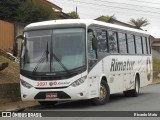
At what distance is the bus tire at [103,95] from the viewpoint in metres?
18.6

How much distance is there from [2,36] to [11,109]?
12171mm

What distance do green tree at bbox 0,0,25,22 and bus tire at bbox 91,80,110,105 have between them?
20.0 metres

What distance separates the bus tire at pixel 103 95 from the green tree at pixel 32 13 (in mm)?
18600

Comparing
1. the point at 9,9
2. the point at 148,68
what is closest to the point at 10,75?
the point at 148,68

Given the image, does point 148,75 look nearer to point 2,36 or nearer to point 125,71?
point 125,71

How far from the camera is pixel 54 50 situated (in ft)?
57.5

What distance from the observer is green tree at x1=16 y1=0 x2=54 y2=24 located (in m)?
36.9

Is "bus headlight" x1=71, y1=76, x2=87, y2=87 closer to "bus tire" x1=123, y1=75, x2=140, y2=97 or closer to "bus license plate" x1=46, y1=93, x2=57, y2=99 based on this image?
"bus license plate" x1=46, y1=93, x2=57, y2=99

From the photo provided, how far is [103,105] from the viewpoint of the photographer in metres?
18.6

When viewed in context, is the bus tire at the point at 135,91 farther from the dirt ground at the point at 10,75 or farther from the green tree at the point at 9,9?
the green tree at the point at 9,9

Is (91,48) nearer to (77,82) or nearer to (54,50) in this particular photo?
(54,50)

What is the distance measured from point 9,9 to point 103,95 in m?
21.0

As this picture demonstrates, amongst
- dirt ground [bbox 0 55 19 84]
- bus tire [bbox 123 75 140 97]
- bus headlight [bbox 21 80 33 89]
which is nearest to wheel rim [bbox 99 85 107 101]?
bus headlight [bbox 21 80 33 89]

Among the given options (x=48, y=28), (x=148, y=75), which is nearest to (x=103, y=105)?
(x=48, y=28)
